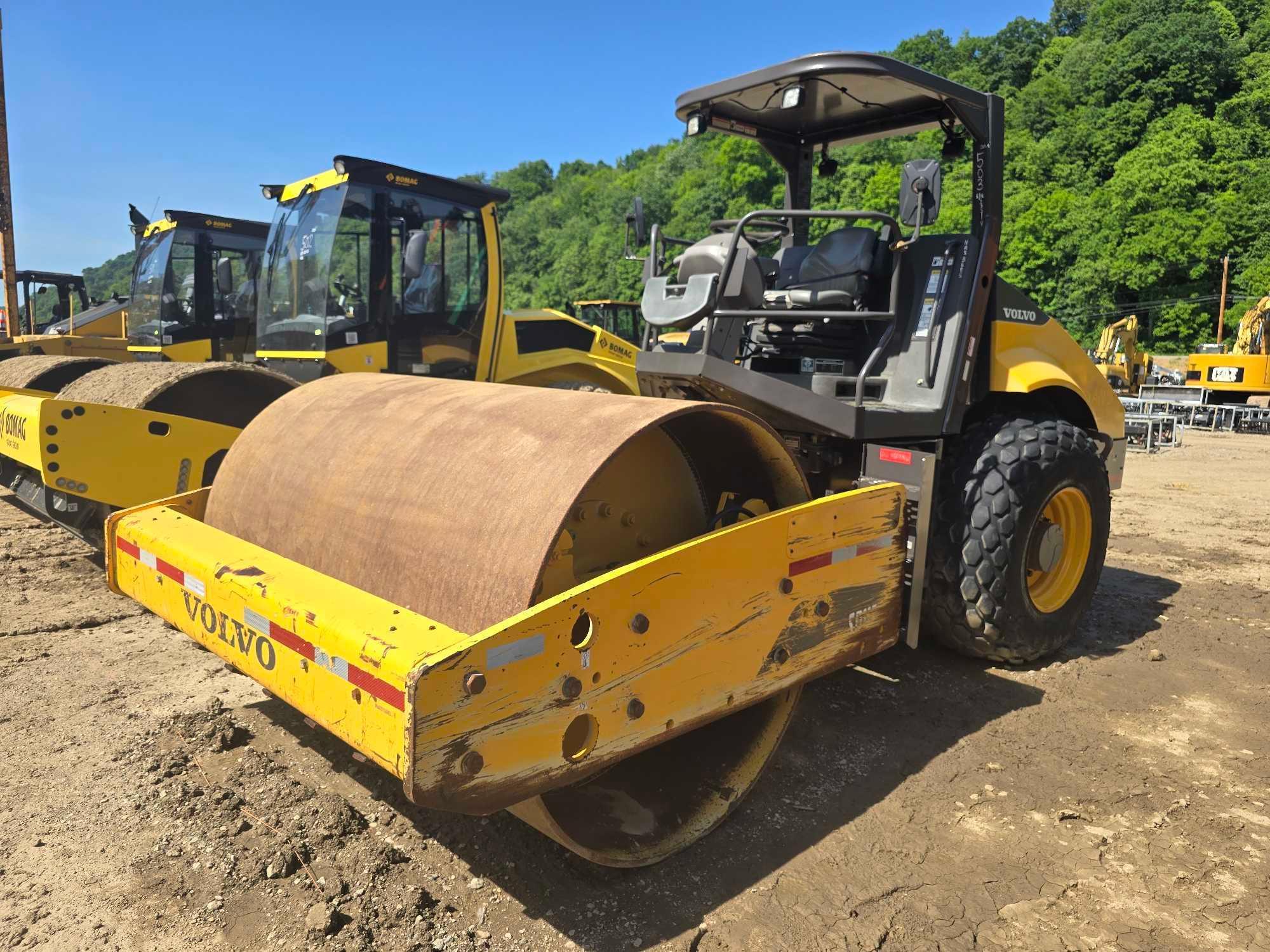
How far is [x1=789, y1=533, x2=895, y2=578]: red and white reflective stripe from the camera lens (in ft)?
9.54

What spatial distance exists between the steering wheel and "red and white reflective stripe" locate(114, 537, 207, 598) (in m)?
2.90

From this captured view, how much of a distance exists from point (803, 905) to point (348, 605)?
4.89ft

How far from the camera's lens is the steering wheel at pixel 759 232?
15.5 feet

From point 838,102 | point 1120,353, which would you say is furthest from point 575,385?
point 1120,353

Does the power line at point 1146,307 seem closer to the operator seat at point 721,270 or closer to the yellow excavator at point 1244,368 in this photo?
the yellow excavator at point 1244,368

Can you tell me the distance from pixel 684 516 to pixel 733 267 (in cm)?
141

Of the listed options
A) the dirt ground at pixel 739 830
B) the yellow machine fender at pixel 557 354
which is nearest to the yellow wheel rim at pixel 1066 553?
the dirt ground at pixel 739 830

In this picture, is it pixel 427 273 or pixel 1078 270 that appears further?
pixel 1078 270

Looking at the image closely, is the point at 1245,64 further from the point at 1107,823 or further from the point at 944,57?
the point at 1107,823

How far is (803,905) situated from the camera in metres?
2.59

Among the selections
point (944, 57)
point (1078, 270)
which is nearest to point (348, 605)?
point (1078, 270)

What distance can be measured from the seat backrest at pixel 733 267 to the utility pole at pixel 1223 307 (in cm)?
3740

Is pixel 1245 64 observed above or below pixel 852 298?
above

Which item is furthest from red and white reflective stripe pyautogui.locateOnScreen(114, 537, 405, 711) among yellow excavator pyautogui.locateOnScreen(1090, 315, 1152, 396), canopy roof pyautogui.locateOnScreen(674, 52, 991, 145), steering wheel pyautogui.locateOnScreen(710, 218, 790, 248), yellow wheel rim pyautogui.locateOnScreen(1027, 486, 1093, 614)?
yellow excavator pyautogui.locateOnScreen(1090, 315, 1152, 396)
